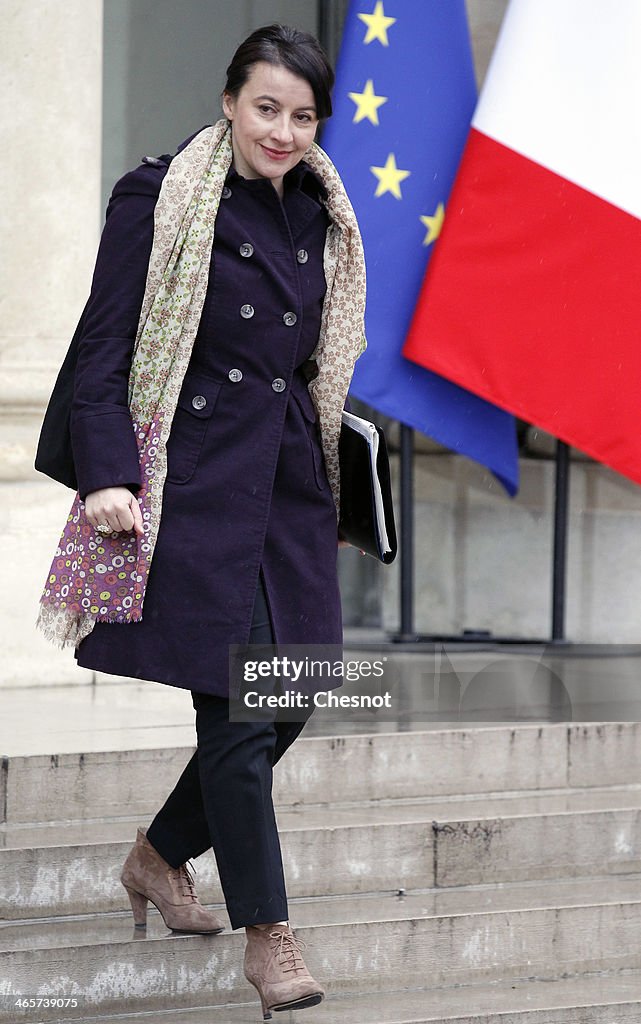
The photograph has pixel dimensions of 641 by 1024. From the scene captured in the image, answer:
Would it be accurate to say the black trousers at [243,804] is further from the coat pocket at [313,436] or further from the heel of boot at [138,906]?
the heel of boot at [138,906]

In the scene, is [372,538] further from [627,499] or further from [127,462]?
[627,499]

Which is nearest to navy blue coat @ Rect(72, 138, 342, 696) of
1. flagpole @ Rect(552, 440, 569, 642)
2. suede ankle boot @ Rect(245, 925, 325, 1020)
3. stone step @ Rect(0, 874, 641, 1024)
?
suede ankle boot @ Rect(245, 925, 325, 1020)

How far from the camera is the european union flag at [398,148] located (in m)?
5.50

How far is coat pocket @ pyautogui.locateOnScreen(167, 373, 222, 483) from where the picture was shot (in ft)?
8.76

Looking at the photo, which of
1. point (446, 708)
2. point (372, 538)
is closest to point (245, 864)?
point (372, 538)

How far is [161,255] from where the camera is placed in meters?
2.64

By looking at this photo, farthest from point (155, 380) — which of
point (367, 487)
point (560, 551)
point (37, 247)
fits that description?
point (560, 551)

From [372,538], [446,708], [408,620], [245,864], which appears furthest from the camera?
[408,620]

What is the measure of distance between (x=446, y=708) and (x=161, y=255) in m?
2.74

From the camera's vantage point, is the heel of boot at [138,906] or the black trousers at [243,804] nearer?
the black trousers at [243,804]

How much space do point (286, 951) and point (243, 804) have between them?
0.26m

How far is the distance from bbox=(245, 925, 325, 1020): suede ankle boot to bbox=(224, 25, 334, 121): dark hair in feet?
4.81

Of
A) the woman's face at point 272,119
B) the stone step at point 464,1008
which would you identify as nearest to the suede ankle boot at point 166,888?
the stone step at point 464,1008

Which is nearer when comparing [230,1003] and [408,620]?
[230,1003]
